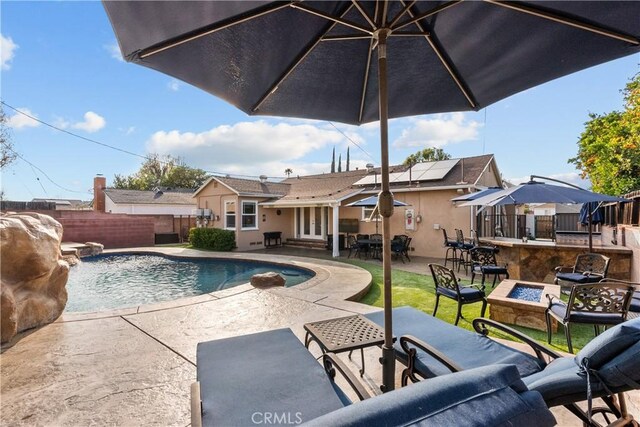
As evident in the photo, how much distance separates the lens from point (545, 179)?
716 cm

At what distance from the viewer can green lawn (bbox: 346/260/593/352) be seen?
4352 mm

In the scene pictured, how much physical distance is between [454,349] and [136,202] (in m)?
29.0

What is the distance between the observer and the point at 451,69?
3.05 metres

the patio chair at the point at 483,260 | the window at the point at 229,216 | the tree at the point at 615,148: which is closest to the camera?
the patio chair at the point at 483,260

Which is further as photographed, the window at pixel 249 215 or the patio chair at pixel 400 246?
the window at pixel 249 215

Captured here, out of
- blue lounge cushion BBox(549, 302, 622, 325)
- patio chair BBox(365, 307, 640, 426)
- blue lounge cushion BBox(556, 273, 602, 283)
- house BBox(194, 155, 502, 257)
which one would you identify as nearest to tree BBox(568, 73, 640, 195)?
house BBox(194, 155, 502, 257)

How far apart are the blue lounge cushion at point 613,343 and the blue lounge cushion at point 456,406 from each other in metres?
0.70

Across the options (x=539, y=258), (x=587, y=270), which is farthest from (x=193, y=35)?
(x=539, y=258)

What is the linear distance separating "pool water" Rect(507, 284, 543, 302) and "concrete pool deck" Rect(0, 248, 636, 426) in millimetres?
2880

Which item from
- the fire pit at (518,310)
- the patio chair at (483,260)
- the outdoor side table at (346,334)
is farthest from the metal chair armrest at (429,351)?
the patio chair at (483,260)

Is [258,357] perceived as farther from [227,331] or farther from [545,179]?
[545,179]

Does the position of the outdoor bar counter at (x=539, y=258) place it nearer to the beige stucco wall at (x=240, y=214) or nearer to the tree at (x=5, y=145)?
the beige stucco wall at (x=240, y=214)

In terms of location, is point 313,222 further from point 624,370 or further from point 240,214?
point 624,370

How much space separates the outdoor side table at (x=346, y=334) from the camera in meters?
2.49
